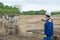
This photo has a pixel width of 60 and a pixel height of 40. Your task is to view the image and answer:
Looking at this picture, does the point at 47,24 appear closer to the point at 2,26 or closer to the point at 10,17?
the point at 10,17

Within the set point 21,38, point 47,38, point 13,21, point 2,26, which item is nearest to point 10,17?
point 13,21

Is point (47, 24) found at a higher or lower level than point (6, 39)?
higher

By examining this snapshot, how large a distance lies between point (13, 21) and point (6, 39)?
1.31 m

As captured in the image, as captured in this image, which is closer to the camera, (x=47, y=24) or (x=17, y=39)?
(x=47, y=24)

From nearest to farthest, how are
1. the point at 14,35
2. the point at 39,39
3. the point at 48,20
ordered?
the point at 48,20, the point at 39,39, the point at 14,35

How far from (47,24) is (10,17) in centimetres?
528

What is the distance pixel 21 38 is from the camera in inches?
559

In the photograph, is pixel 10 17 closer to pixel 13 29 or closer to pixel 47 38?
pixel 13 29

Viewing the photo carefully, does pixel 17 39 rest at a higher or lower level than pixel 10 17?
lower

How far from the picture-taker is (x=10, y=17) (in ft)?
49.7

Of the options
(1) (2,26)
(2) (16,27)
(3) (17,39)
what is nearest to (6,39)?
(3) (17,39)

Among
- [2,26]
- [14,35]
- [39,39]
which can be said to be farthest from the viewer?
[2,26]

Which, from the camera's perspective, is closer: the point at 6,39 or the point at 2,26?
the point at 6,39

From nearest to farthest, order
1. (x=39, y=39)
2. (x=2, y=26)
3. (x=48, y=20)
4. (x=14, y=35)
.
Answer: (x=48, y=20) < (x=39, y=39) < (x=14, y=35) < (x=2, y=26)
